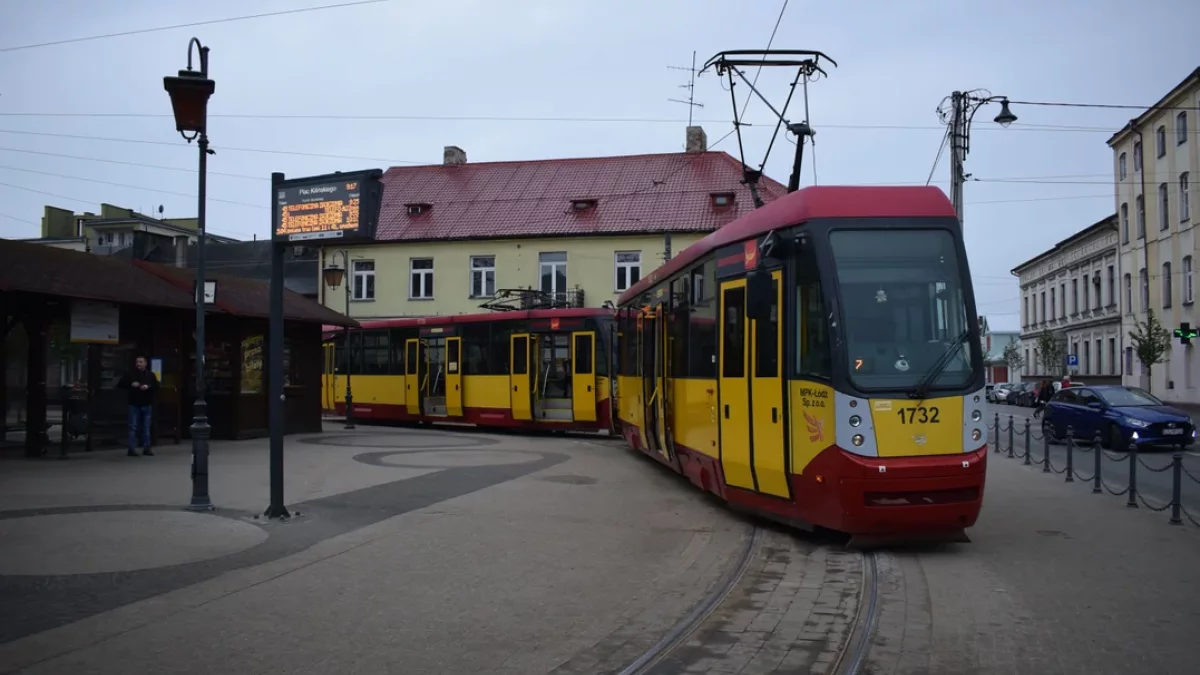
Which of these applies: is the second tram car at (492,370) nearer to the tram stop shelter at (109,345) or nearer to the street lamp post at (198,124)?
the tram stop shelter at (109,345)

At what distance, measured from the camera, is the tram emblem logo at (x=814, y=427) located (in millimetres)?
8789

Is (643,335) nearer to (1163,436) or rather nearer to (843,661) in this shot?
(843,661)


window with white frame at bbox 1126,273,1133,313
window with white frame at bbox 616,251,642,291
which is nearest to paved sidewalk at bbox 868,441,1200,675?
window with white frame at bbox 616,251,642,291

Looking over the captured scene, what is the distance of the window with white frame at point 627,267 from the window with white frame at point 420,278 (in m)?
8.70

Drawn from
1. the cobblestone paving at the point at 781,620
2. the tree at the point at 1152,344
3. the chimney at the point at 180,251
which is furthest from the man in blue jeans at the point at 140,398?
the tree at the point at 1152,344

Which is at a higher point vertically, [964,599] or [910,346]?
[910,346]

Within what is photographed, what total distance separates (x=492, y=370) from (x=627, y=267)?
16160mm

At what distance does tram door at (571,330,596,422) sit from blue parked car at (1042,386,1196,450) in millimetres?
10281

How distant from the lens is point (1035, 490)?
1441 cm

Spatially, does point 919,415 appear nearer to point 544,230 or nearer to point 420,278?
point 544,230

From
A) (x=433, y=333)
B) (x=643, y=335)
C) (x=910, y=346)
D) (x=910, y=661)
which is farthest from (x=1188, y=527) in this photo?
(x=433, y=333)

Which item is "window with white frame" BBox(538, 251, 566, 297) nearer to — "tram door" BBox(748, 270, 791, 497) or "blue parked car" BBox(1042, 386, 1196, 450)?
"blue parked car" BBox(1042, 386, 1196, 450)

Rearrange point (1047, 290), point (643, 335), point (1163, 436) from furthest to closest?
point (1047, 290) < point (1163, 436) < point (643, 335)

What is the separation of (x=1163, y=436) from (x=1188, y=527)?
460 inches
